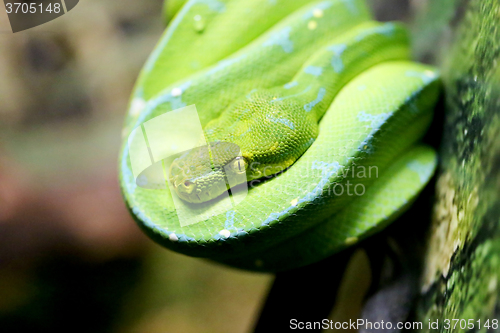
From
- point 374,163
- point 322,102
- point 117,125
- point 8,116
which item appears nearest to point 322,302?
point 374,163

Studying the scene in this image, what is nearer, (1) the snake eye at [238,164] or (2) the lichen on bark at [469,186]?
(2) the lichen on bark at [469,186]

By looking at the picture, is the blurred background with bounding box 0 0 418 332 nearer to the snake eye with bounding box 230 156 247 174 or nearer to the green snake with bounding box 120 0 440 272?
Answer: the green snake with bounding box 120 0 440 272

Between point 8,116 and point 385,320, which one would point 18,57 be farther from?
point 385,320

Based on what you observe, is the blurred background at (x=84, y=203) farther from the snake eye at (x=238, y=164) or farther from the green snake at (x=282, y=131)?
the snake eye at (x=238, y=164)

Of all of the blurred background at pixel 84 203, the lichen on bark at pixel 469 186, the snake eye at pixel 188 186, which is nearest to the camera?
the lichen on bark at pixel 469 186

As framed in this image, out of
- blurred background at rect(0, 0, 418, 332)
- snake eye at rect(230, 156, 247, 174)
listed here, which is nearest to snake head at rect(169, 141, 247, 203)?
snake eye at rect(230, 156, 247, 174)

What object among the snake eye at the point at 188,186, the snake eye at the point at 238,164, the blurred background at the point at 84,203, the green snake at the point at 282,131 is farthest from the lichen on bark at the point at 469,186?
the blurred background at the point at 84,203
